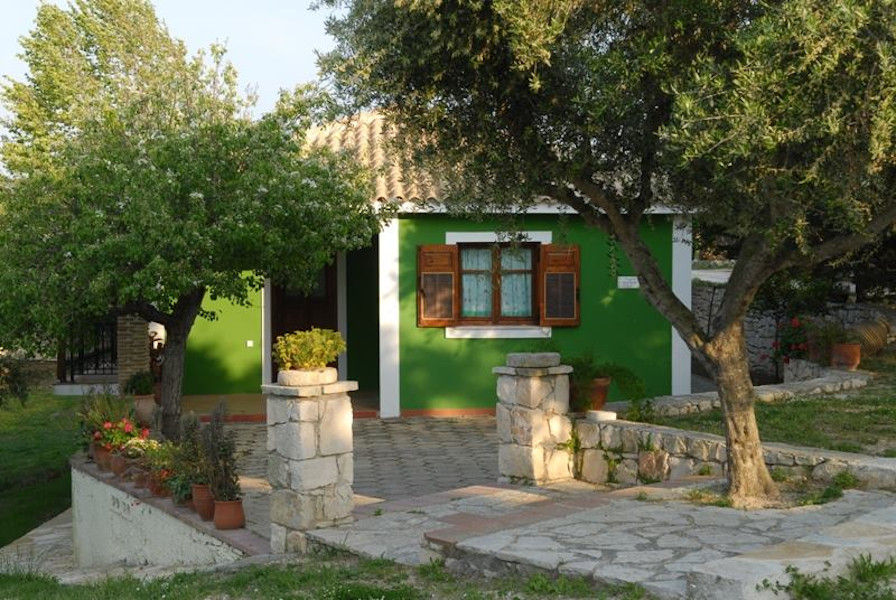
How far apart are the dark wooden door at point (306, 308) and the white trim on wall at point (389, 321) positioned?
2683 millimetres

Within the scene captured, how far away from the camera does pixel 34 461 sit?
1600 centimetres

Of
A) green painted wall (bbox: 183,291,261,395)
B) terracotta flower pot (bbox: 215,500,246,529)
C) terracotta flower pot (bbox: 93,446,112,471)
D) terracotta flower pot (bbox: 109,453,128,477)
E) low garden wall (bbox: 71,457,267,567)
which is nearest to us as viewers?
low garden wall (bbox: 71,457,267,567)

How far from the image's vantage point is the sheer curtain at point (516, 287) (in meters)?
15.5

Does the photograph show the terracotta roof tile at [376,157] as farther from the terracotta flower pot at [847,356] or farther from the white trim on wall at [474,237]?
the terracotta flower pot at [847,356]

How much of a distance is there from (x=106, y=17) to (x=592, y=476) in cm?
1886

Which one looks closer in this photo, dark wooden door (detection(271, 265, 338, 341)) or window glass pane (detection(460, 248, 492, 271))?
window glass pane (detection(460, 248, 492, 271))

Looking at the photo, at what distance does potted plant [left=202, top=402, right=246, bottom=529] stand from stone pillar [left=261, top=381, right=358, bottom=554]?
0.79 metres

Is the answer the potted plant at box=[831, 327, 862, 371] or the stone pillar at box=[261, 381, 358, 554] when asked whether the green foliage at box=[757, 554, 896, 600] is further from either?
the potted plant at box=[831, 327, 862, 371]

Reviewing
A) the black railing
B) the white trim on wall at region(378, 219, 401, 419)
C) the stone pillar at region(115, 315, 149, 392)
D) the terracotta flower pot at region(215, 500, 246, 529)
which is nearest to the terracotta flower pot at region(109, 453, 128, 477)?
the terracotta flower pot at region(215, 500, 246, 529)

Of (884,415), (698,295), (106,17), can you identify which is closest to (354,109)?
(884,415)

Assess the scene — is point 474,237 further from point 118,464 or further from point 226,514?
point 226,514

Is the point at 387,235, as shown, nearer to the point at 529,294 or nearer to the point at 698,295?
the point at 529,294

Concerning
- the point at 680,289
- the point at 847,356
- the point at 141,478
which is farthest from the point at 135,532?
the point at 847,356

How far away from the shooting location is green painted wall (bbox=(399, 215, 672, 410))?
601 inches
